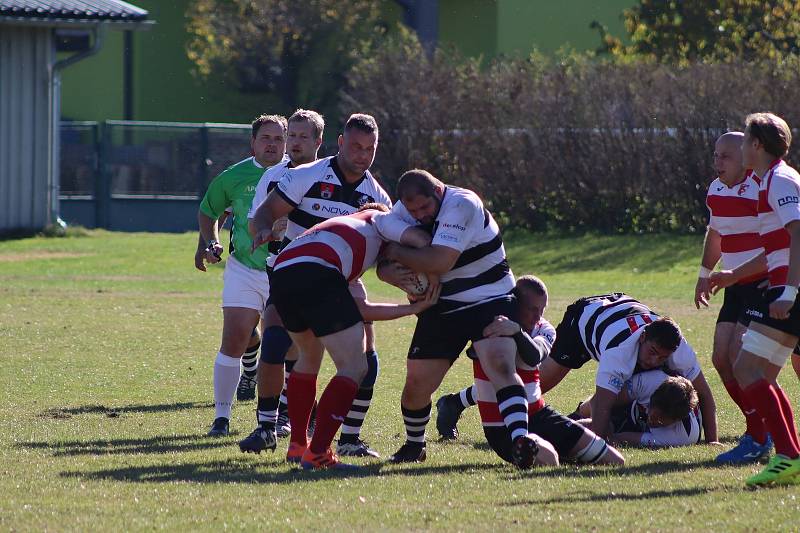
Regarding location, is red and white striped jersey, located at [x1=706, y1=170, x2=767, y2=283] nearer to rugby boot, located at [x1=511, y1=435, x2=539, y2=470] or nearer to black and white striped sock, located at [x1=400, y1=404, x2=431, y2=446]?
rugby boot, located at [x1=511, y1=435, x2=539, y2=470]

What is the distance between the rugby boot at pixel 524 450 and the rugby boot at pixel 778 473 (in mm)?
1122

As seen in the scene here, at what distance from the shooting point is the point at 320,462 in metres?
7.11

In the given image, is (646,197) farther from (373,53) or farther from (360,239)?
(360,239)

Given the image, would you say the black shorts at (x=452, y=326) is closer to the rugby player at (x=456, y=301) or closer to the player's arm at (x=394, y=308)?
the rugby player at (x=456, y=301)

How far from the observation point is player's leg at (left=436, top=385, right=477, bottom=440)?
8609mm

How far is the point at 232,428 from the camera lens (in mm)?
8789

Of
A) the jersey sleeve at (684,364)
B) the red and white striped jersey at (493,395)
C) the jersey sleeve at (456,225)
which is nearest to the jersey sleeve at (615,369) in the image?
the jersey sleeve at (684,364)

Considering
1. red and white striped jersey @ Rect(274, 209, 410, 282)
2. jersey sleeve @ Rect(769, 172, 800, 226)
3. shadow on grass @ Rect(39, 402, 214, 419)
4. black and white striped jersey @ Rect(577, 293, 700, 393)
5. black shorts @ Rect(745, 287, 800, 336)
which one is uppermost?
jersey sleeve @ Rect(769, 172, 800, 226)

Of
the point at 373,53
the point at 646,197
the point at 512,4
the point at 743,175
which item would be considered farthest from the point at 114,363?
the point at 512,4

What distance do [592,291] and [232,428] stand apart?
34.9 feet

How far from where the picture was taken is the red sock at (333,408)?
23.1ft

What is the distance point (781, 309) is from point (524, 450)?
151cm

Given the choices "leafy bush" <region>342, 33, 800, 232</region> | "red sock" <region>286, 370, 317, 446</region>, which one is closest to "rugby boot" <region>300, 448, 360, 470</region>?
"red sock" <region>286, 370, 317, 446</region>

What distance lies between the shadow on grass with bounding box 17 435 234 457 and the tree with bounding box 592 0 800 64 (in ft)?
77.0
